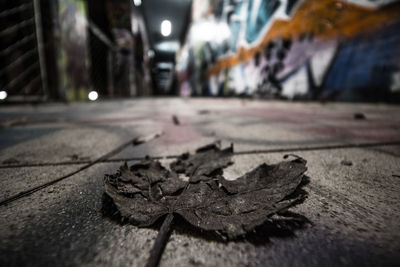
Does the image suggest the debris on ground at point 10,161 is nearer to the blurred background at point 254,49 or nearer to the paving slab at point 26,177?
the paving slab at point 26,177

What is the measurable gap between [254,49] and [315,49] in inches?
88.9

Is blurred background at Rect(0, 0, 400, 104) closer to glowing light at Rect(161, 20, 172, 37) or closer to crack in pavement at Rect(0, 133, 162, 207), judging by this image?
crack in pavement at Rect(0, 133, 162, 207)

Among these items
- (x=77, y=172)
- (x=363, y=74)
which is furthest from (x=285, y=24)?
(x=77, y=172)

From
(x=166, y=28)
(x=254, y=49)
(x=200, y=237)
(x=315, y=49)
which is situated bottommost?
(x=200, y=237)

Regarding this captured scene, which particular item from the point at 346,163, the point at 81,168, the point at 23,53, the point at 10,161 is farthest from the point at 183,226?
the point at 23,53

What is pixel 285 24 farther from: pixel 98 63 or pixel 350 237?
pixel 98 63

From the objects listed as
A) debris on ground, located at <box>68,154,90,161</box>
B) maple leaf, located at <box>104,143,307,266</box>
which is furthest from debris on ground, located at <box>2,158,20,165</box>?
maple leaf, located at <box>104,143,307,266</box>

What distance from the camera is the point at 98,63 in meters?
7.37

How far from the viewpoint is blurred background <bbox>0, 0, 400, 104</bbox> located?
2824mm

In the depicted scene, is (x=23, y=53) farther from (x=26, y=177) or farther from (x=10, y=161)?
(x=26, y=177)

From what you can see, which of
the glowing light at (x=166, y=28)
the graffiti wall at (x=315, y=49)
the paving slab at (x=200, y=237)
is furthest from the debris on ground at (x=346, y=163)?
the glowing light at (x=166, y=28)

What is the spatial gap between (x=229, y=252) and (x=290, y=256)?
9 centimetres

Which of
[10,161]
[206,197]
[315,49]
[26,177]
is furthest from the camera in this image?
[315,49]

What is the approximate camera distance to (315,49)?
142 inches
